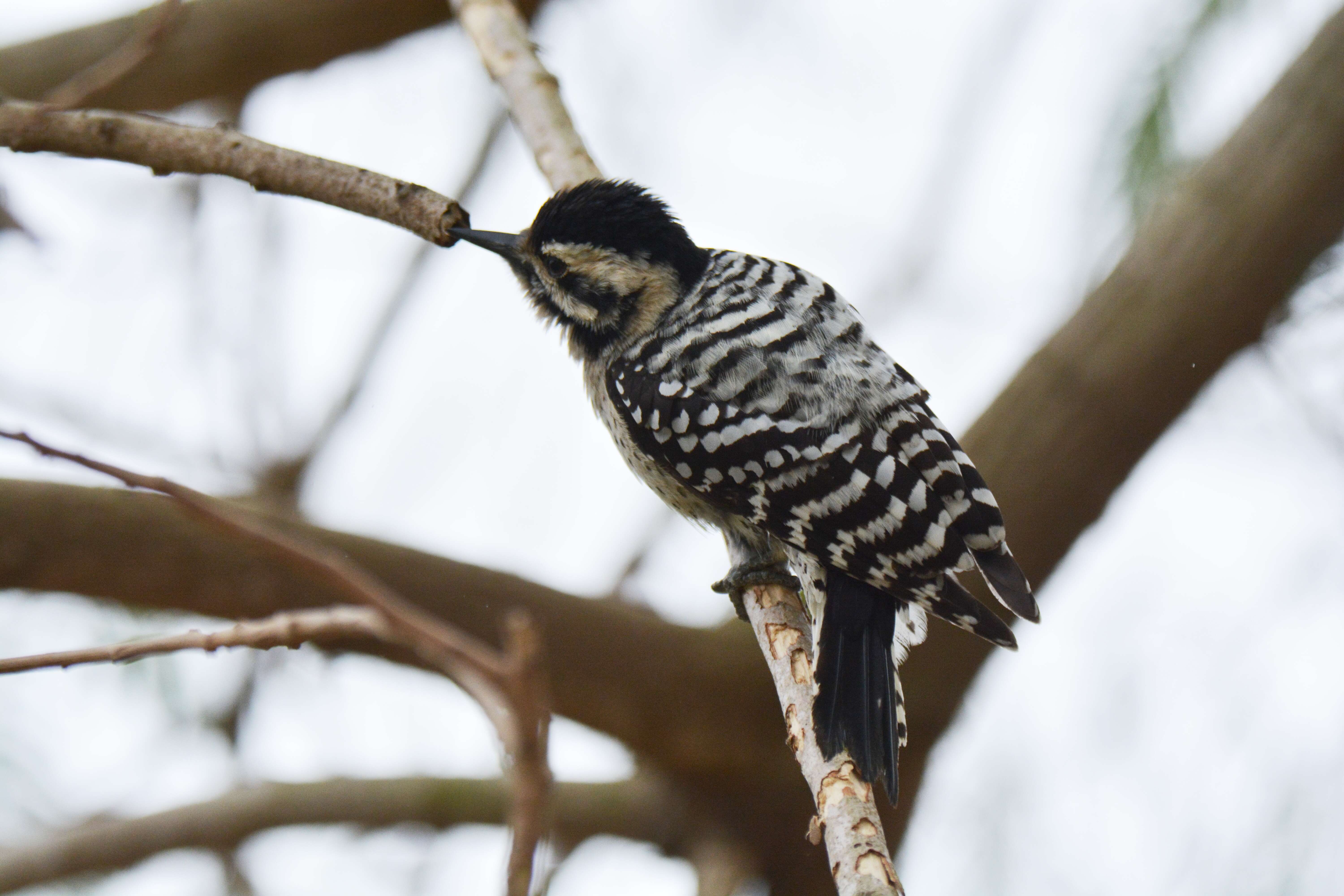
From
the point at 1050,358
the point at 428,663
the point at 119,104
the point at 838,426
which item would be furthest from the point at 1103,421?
the point at 119,104

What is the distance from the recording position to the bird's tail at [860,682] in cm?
207

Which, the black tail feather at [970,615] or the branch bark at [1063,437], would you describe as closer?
the black tail feather at [970,615]

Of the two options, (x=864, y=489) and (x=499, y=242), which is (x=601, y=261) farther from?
(x=864, y=489)

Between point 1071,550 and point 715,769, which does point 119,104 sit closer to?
point 715,769

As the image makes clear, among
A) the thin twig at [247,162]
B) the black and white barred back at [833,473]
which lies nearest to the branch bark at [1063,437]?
the black and white barred back at [833,473]

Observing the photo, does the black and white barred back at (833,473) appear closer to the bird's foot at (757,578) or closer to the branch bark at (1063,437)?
the bird's foot at (757,578)

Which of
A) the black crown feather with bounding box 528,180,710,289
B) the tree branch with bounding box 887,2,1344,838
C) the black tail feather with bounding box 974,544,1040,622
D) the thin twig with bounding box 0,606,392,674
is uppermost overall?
the tree branch with bounding box 887,2,1344,838

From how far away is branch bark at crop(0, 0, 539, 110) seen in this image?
3.92 m

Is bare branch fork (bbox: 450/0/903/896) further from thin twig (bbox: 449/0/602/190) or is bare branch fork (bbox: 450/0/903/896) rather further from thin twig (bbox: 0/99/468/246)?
thin twig (bbox: 0/99/468/246)

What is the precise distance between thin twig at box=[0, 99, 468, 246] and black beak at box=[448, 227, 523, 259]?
38 cm

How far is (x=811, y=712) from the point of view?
2.10 metres

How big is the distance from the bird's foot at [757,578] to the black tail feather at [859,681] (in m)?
0.19

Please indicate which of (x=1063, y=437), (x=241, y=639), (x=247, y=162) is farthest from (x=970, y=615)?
(x=247, y=162)

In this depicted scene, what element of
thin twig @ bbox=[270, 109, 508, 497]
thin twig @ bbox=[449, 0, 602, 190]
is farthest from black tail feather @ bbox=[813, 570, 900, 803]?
thin twig @ bbox=[270, 109, 508, 497]
